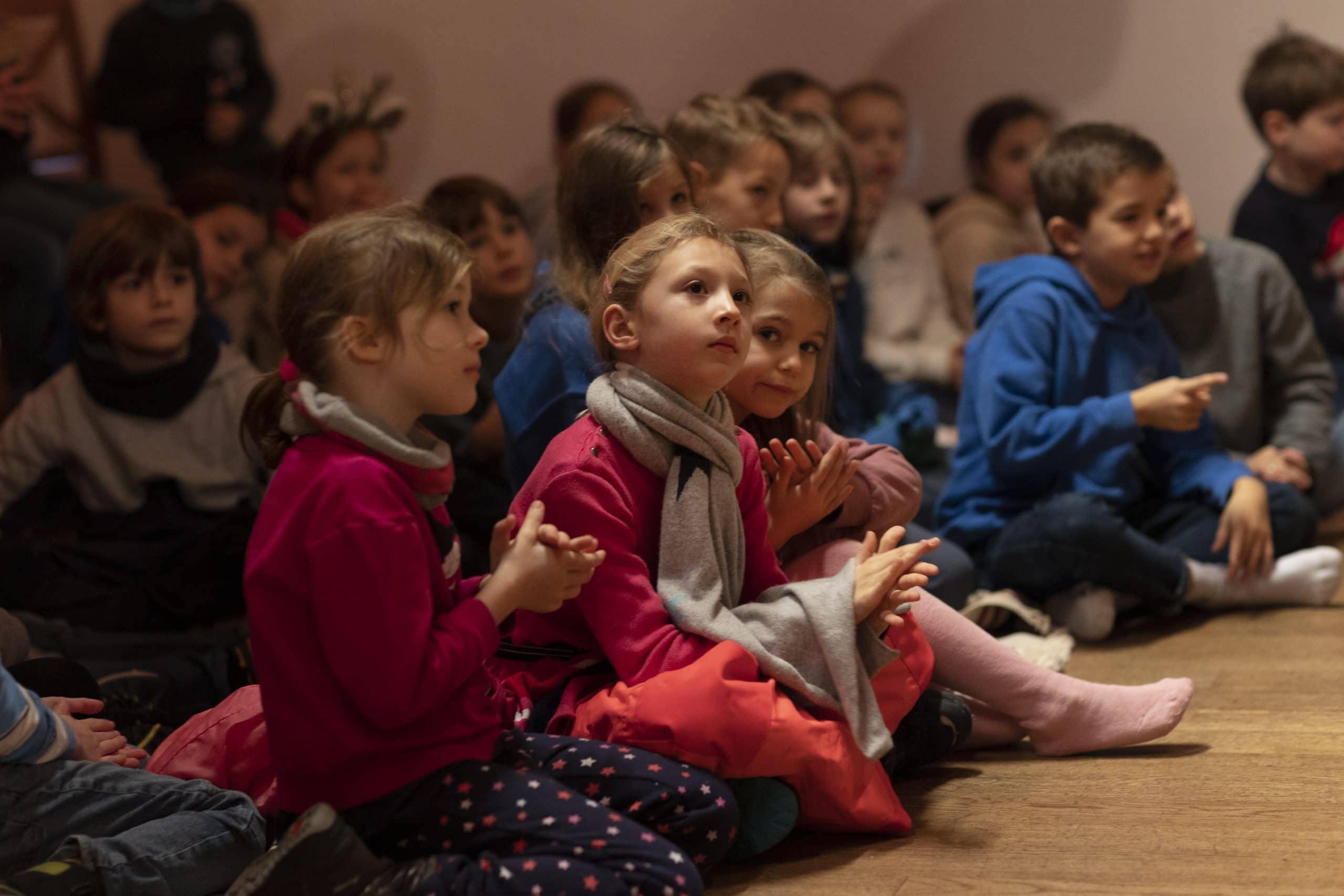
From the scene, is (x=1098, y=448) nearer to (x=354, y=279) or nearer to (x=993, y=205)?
(x=354, y=279)

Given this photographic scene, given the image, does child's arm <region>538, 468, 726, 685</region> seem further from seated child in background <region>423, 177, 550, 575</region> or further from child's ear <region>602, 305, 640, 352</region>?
seated child in background <region>423, 177, 550, 575</region>

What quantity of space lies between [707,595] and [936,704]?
389mm

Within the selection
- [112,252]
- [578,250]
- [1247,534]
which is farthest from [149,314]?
[1247,534]

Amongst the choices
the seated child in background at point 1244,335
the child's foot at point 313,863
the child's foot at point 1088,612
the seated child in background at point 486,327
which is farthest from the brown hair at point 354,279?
the seated child in background at point 1244,335

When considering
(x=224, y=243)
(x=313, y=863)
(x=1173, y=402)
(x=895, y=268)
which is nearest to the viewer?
(x=313, y=863)

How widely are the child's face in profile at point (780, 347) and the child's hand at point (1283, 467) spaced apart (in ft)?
3.67

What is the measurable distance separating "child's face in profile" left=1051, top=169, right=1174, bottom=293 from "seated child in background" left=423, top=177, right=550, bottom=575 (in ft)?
3.13

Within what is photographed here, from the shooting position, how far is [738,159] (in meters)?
2.18

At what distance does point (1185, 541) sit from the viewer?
231 cm

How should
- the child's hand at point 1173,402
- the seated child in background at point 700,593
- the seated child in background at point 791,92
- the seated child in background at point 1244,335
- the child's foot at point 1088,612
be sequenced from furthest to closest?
the seated child in background at point 791,92
the seated child in background at point 1244,335
the child's foot at point 1088,612
the child's hand at point 1173,402
the seated child in background at point 700,593

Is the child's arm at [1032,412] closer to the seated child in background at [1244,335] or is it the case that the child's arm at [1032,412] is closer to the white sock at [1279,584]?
the white sock at [1279,584]

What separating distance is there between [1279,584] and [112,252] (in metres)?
2.03

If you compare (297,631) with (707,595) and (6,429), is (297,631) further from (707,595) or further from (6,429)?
(6,429)

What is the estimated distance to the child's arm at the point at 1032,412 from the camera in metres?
2.17
